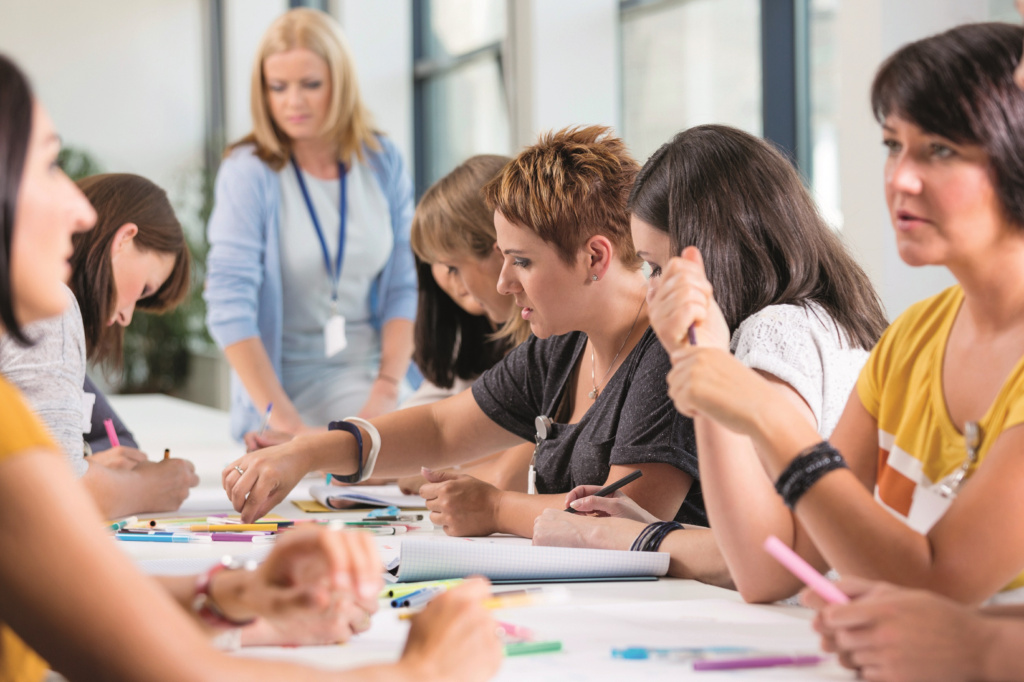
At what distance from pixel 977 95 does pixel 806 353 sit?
0.50m

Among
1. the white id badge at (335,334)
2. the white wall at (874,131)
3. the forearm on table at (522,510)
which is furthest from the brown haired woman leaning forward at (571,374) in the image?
the white id badge at (335,334)

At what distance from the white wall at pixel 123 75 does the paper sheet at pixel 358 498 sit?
6.24 meters

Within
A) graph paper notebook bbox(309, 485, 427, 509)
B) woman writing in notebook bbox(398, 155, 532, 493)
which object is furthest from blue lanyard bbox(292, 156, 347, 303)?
graph paper notebook bbox(309, 485, 427, 509)

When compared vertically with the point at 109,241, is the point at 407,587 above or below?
below

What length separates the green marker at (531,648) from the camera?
957 millimetres

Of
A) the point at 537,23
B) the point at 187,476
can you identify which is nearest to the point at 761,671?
the point at 187,476

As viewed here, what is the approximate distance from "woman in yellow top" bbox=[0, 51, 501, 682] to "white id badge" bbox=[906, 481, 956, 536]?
1.79 ft

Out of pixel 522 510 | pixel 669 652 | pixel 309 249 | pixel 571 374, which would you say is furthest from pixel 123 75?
pixel 669 652

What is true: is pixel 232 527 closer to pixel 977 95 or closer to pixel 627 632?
pixel 627 632

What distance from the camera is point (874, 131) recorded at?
239 centimetres

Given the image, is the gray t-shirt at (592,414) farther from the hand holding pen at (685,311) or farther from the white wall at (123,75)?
the white wall at (123,75)

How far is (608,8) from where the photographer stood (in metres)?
4.06

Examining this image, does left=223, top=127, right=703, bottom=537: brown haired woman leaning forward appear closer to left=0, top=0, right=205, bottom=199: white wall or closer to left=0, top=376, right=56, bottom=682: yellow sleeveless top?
left=0, top=376, right=56, bottom=682: yellow sleeveless top

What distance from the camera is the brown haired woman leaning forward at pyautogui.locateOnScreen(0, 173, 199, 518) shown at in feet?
5.09
